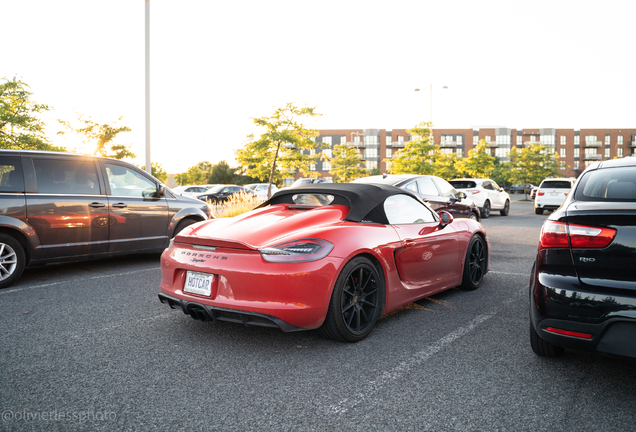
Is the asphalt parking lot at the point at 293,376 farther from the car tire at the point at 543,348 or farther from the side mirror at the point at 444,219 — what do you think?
the side mirror at the point at 444,219

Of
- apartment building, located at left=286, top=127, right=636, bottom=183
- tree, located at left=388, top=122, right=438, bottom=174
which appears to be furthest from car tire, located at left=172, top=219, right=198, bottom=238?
apartment building, located at left=286, top=127, right=636, bottom=183

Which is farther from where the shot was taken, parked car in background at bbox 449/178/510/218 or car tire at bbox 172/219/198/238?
parked car in background at bbox 449/178/510/218

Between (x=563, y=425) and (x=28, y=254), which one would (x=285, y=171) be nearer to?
(x=28, y=254)

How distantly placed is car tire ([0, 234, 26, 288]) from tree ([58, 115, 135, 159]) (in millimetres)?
23908

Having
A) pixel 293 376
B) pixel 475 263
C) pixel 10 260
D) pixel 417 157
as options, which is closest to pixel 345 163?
pixel 417 157

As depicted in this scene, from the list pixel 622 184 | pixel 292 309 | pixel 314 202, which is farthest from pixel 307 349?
pixel 622 184

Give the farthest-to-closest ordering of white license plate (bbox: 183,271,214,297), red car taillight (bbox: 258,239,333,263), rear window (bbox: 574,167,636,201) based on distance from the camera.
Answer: white license plate (bbox: 183,271,214,297) < red car taillight (bbox: 258,239,333,263) < rear window (bbox: 574,167,636,201)

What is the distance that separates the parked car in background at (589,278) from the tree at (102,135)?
29.0 metres

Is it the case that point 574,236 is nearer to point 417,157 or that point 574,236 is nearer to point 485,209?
point 485,209

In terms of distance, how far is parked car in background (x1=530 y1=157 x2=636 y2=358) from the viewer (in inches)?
109

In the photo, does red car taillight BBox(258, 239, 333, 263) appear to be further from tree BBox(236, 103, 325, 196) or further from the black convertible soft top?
tree BBox(236, 103, 325, 196)

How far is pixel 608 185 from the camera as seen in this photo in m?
3.47

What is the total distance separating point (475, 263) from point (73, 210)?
18.1 feet

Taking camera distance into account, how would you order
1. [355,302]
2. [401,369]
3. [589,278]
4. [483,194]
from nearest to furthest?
[589,278]
[401,369]
[355,302]
[483,194]
